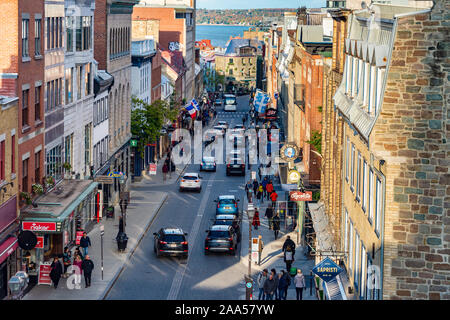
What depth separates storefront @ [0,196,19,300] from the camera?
29.1m

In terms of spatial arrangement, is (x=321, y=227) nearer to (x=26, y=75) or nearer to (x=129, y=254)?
(x=129, y=254)

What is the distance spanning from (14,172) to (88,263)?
4889mm

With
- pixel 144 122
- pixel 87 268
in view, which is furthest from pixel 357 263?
pixel 144 122

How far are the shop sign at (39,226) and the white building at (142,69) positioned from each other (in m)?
38.0

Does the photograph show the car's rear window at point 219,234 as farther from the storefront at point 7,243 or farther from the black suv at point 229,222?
the storefront at point 7,243

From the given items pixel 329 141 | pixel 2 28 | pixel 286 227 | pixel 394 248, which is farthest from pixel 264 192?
pixel 394 248

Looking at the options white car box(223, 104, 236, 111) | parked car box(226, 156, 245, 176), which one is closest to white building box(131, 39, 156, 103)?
parked car box(226, 156, 245, 176)

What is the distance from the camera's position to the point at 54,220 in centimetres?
3238

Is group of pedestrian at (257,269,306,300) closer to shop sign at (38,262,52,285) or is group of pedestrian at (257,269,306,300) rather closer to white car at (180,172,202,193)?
shop sign at (38,262,52,285)

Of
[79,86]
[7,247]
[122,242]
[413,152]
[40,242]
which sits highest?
[79,86]

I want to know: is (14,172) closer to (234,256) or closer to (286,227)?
(234,256)

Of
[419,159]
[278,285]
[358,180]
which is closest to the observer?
[419,159]

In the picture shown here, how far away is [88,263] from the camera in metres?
33.3

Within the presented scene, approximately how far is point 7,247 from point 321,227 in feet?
41.5
